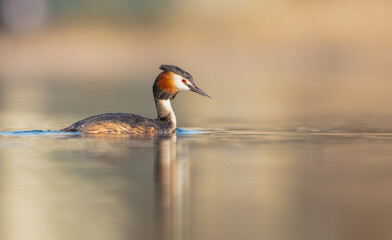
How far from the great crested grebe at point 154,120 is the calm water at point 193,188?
1.16 ft

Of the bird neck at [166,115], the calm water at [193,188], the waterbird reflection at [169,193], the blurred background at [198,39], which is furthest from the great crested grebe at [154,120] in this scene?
the blurred background at [198,39]

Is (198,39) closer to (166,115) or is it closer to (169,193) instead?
(166,115)

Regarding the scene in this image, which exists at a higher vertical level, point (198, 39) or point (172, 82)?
point (198, 39)

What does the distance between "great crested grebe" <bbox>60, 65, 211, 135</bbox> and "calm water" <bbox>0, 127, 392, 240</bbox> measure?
1.16 ft

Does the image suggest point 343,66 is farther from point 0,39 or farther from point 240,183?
point 240,183

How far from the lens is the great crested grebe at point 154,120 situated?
13867mm

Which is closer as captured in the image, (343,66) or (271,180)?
(271,180)

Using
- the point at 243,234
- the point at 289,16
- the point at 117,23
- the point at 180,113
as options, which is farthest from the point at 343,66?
the point at 243,234

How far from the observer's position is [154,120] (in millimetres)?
14555

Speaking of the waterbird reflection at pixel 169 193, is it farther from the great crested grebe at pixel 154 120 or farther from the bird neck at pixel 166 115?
the bird neck at pixel 166 115

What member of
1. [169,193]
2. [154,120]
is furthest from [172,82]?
[169,193]

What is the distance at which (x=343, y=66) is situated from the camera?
51.2 m

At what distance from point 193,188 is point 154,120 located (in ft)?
16.8

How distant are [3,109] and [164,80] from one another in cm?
641
